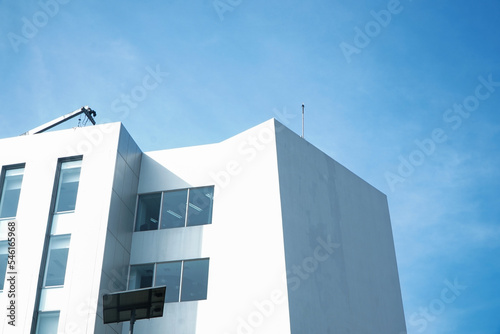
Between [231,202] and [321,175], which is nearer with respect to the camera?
[231,202]

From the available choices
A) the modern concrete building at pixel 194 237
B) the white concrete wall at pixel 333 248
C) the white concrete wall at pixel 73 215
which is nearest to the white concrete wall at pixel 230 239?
the modern concrete building at pixel 194 237

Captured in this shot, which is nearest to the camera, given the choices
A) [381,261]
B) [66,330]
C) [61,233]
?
[66,330]

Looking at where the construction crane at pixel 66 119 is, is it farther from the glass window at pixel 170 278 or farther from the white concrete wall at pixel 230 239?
the glass window at pixel 170 278

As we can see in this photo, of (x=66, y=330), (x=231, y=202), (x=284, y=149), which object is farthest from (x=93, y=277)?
(x=284, y=149)

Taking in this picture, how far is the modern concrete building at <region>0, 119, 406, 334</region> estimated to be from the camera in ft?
81.6

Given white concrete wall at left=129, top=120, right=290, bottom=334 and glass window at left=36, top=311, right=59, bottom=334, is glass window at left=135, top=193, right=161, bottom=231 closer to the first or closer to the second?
white concrete wall at left=129, top=120, right=290, bottom=334

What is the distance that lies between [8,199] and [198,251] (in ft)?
28.4

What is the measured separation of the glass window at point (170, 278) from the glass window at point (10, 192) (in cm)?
671

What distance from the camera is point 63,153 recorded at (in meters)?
28.3

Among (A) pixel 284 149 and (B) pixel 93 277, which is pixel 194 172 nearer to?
(A) pixel 284 149

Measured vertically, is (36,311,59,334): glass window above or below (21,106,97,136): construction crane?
below

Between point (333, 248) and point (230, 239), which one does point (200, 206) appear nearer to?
point (230, 239)

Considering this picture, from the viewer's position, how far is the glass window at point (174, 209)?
93.9 feet

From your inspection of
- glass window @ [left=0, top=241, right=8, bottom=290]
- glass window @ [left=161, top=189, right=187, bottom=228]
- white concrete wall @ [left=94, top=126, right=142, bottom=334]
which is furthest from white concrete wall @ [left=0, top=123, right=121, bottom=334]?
glass window @ [left=161, top=189, right=187, bottom=228]
